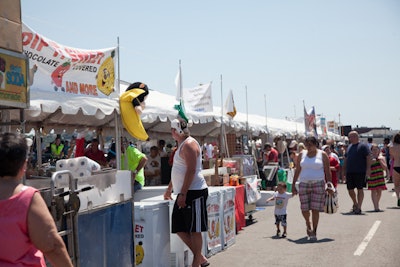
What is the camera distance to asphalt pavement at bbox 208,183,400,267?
7.77 meters

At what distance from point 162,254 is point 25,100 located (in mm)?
3207

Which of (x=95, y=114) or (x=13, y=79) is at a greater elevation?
(x=95, y=114)

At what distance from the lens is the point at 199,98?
14.4 meters

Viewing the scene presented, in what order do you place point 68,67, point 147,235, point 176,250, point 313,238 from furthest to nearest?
point 313,238 → point 68,67 → point 176,250 → point 147,235

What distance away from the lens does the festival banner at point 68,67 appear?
8617 mm

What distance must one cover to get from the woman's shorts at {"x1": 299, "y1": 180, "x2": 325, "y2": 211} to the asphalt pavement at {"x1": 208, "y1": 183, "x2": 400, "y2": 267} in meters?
0.56

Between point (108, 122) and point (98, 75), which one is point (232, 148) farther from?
point (98, 75)

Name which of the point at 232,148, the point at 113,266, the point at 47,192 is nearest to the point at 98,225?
the point at 113,266

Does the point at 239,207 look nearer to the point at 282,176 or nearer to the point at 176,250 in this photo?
the point at 176,250

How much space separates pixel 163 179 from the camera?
15.2m

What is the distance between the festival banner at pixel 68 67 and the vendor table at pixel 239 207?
3.02 meters

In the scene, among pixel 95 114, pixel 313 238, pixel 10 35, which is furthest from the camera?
pixel 95 114

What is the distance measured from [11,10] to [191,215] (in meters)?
3.20

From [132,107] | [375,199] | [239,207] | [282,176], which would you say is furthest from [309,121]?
[132,107]
